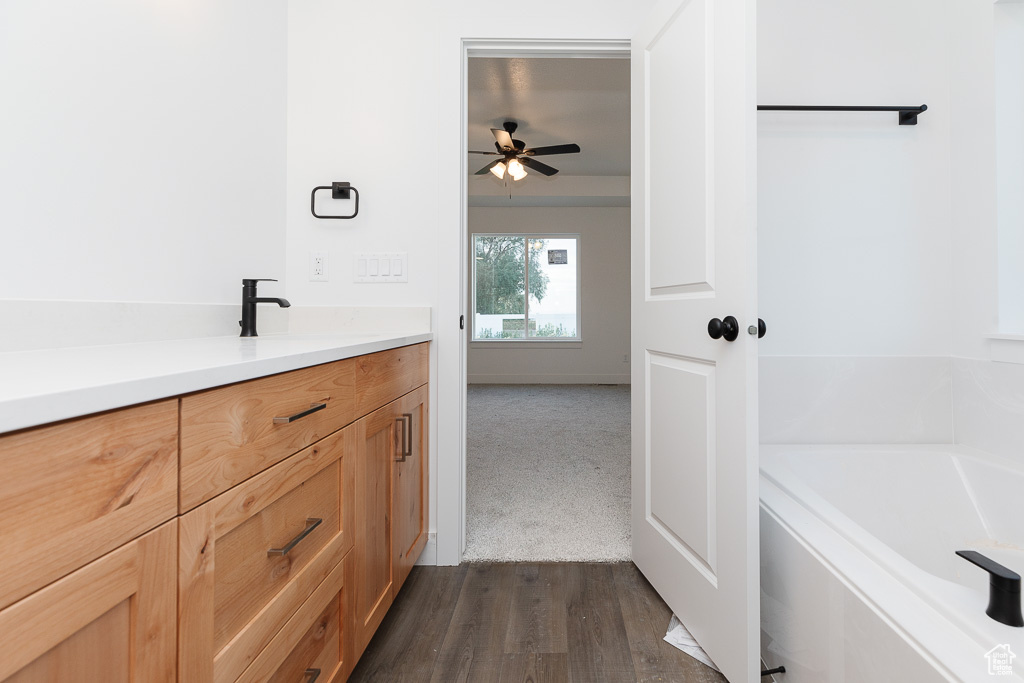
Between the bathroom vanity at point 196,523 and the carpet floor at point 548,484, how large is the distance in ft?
2.79

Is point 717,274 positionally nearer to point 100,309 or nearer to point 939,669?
point 939,669

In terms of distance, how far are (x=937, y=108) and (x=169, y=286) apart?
8.36ft

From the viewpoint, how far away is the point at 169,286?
1.27 metres

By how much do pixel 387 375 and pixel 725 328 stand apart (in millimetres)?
894

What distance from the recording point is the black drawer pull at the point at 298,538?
768 mm

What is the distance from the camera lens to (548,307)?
6906mm

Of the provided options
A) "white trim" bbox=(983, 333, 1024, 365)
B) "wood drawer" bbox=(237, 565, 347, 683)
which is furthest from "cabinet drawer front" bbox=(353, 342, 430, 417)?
"white trim" bbox=(983, 333, 1024, 365)

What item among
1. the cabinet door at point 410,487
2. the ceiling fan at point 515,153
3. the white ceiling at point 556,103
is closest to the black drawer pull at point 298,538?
the cabinet door at point 410,487

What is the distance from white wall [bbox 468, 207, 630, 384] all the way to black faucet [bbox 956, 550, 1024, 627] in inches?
238

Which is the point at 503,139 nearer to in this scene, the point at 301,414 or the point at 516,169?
the point at 516,169

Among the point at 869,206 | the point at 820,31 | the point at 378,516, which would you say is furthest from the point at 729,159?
the point at 378,516

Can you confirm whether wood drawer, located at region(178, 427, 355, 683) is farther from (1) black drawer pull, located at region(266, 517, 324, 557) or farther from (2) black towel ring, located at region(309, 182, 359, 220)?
(2) black towel ring, located at region(309, 182, 359, 220)

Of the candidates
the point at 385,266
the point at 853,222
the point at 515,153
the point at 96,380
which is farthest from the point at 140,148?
the point at 515,153

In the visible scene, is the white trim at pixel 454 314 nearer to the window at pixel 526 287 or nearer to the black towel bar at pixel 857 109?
the black towel bar at pixel 857 109
